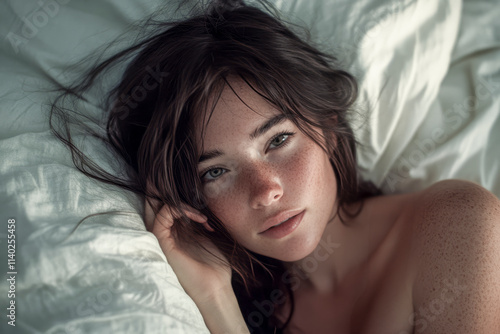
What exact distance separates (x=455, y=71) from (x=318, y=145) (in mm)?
730

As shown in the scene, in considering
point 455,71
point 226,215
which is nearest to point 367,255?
point 226,215

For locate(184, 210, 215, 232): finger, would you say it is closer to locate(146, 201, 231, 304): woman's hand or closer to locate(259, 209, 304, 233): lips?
locate(146, 201, 231, 304): woman's hand

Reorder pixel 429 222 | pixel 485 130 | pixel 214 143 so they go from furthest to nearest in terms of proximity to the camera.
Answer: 1. pixel 485 130
2. pixel 429 222
3. pixel 214 143

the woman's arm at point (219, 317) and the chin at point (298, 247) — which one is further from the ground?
the chin at point (298, 247)

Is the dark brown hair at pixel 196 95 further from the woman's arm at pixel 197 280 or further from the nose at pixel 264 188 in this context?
the nose at pixel 264 188

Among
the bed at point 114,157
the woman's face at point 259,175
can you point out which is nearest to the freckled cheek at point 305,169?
the woman's face at point 259,175

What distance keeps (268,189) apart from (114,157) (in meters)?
0.48

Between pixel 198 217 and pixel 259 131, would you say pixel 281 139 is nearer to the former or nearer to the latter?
pixel 259 131

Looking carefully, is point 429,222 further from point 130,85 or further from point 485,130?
point 130,85

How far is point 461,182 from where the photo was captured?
1191mm

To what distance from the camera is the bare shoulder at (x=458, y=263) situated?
40.1 inches

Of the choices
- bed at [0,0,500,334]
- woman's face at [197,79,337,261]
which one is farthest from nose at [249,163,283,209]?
bed at [0,0,500,334]

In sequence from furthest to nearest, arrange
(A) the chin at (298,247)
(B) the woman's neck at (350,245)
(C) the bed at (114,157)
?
1. (B) the woman's neck at (350,245)
2. (A) the chin at (298,247)
3. (C) the bed at (114,157)

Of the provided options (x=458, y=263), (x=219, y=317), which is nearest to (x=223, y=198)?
(x=219, y=317)
